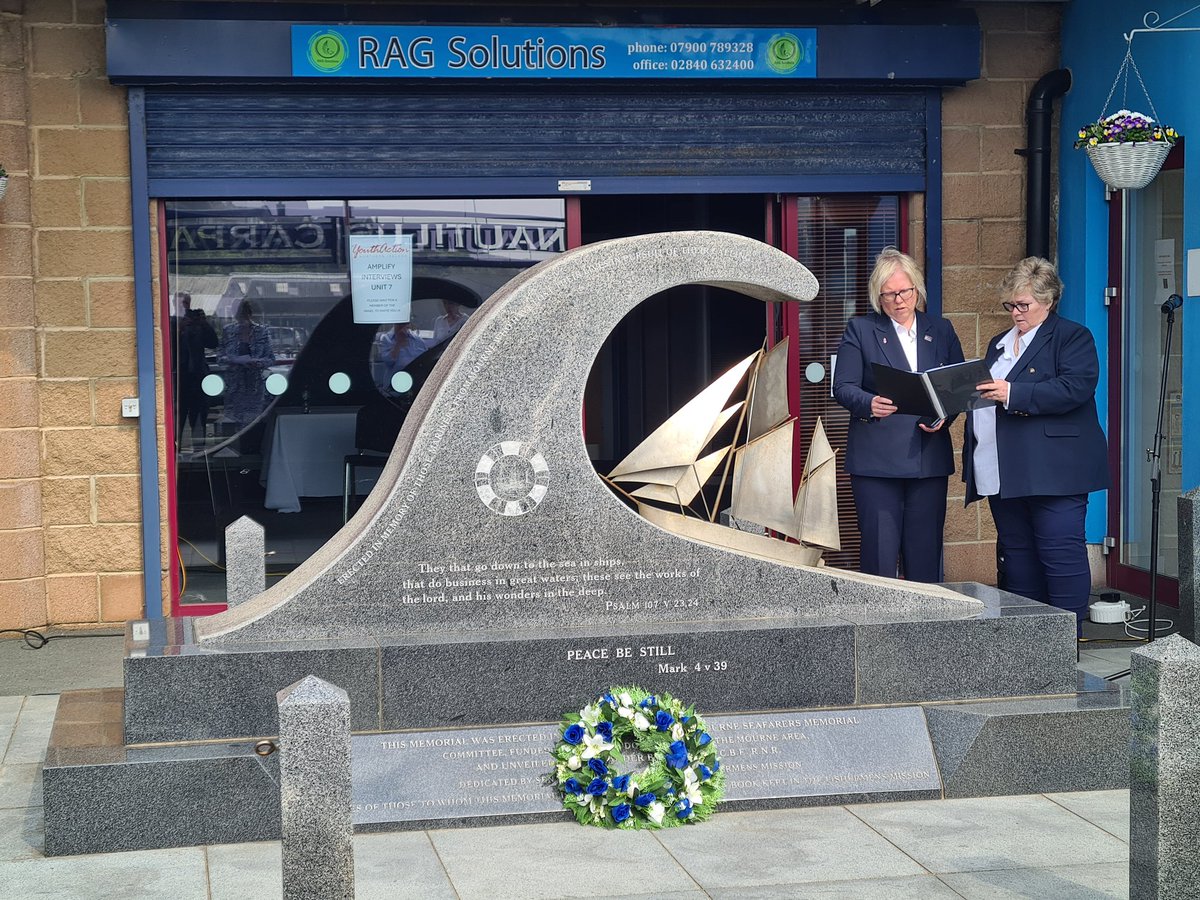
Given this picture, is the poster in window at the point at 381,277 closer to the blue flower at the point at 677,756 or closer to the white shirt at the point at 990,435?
the white shirt at the point at 990,435

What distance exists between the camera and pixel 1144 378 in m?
9.01

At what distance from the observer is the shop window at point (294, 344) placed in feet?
28.5

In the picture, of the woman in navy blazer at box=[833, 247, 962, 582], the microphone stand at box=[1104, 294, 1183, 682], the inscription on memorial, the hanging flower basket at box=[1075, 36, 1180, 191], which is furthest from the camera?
the hanging flower basket at box=[1075, 36, 1180, 191]

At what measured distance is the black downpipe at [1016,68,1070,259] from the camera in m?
9.12

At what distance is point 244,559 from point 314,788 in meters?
3.42

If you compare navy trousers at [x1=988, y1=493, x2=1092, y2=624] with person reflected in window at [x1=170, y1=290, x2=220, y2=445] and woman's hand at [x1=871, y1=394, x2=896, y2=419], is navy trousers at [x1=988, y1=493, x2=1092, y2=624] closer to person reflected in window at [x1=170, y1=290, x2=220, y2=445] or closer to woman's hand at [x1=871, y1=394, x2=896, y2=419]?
woman's hand at [x1=871, y1=394, x2=896, y2=419]

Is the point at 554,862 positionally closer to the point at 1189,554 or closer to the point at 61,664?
the point at 1189,554

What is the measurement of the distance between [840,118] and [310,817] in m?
6.40

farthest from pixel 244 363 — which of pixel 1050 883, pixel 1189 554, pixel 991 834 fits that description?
pixel 1050 883

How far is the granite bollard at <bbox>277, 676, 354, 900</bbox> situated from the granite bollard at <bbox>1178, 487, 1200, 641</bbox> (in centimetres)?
384

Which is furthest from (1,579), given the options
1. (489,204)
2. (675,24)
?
(675,24)

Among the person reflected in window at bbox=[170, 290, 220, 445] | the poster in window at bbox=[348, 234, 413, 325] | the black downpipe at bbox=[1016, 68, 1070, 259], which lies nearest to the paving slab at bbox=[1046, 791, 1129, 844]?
the black downpipe at bbox=[1016, 68, 1070, 259]

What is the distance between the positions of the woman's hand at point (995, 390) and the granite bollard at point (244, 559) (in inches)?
125

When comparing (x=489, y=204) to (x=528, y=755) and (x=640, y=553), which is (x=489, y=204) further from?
(x=528, y=755)
